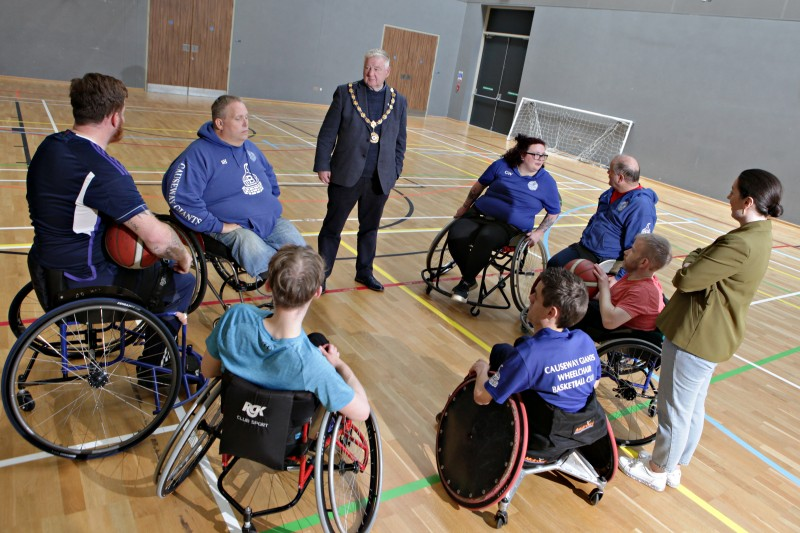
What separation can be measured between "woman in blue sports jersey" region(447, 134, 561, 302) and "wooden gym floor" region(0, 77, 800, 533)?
45cm

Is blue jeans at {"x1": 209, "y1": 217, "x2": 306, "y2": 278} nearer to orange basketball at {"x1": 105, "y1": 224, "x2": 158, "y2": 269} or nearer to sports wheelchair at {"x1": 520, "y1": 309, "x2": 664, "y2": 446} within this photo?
orange basketball at {"x1": 105, "y1": 224, "x2": 158, "y2": 269}

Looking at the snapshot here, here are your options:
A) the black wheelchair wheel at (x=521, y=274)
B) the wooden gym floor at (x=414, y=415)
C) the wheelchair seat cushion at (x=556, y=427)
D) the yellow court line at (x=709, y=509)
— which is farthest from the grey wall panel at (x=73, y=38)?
the yellow court line at (x=709, y=509)

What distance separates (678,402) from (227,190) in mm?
2262

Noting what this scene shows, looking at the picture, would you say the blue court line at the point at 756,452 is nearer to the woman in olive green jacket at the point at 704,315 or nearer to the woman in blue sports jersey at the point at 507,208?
the woman in olive green jacket at the point at 704,315

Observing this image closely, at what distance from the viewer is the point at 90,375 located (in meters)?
2.02

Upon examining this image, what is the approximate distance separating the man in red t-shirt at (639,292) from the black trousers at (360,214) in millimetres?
1607

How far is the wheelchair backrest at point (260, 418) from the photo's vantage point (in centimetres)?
156

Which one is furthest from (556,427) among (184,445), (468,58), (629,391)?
(468,58)

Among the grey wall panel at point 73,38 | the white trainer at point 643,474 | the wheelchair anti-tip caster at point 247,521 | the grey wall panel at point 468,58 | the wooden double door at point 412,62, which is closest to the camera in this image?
the wheelchair anti-tip caster at point 247,521

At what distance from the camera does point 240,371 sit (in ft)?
5.26

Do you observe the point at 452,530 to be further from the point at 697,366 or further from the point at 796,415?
the point at 796,415

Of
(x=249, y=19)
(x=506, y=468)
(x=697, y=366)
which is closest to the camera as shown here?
(x=506, y=468)

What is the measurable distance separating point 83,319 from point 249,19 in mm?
12084

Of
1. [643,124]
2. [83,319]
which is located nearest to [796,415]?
[83,319]
